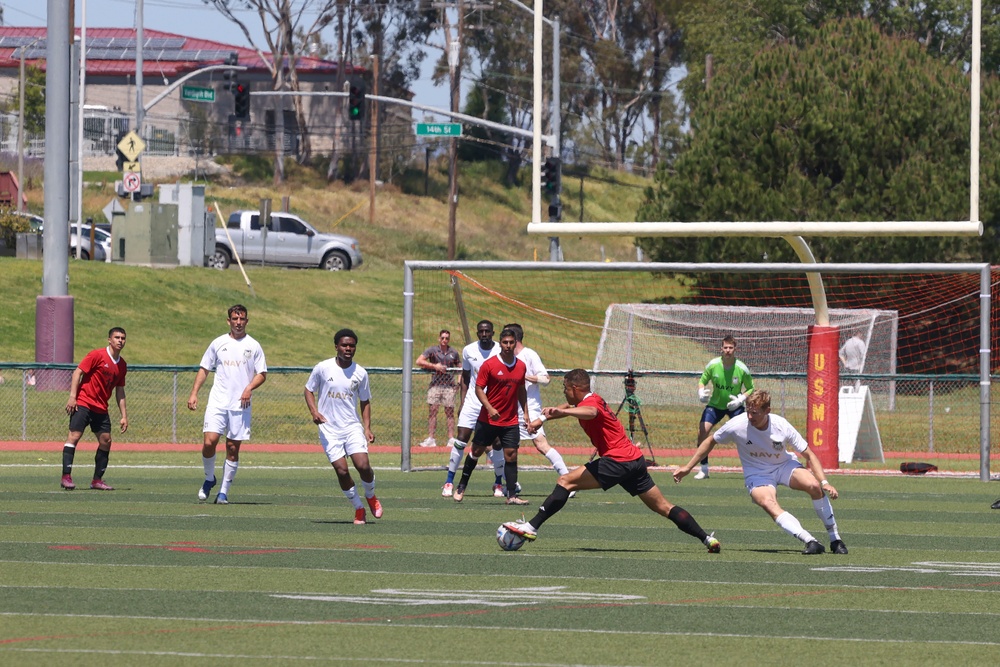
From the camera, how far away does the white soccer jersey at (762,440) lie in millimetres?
13250

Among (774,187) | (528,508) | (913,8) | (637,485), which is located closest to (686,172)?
(774,187)

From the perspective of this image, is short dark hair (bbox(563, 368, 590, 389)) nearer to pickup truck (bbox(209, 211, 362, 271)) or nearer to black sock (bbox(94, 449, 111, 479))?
black sock (bbox(94, 449, 111, 479))

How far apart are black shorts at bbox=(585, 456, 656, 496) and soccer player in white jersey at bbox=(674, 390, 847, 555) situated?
12.6 inches

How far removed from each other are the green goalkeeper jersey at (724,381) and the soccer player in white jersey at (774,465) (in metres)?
7.53

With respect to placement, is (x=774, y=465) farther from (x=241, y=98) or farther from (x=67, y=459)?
(x=241, y=98)

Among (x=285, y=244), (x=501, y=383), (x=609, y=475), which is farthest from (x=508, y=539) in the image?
(x=285, y=244)

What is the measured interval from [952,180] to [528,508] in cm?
1925

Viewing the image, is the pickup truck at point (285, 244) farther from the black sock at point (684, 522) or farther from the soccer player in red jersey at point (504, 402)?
the black sock at point (684, 522)

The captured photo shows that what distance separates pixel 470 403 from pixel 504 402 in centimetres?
142

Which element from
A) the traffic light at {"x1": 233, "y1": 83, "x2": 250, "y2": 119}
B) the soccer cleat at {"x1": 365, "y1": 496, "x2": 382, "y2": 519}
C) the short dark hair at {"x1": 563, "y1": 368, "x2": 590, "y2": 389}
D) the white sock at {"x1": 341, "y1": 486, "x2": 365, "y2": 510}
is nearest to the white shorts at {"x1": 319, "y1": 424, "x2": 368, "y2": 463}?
the white sock at {"x1": 341, "y1": 486, "x2": 365, "y2": 510}

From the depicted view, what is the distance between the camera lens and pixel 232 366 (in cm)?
1731

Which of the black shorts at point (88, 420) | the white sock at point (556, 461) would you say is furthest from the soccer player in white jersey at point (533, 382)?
the black shorts at point (88, 420)

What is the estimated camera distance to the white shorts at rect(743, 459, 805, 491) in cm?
1341

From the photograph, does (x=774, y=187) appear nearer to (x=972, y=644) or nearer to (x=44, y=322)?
(x=44, y=322)
